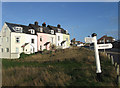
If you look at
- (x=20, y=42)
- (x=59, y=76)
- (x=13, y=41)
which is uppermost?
(x=13, y=41)

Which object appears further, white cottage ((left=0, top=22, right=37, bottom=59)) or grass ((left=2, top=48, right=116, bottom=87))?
white cottage ((left=0, top=22, right=37, bottom=59))

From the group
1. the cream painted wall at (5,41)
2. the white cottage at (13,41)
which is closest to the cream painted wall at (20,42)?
the white cottage at (13,41)

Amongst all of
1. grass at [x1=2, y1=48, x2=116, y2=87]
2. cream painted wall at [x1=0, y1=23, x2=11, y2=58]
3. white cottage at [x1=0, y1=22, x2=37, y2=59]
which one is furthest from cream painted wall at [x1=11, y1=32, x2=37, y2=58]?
grass at [x1=2, y1=48, x2=116, y2=87]

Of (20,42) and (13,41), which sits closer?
(13,41)

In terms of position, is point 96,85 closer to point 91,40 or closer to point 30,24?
point 91,40

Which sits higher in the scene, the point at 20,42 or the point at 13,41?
the point at 13,41

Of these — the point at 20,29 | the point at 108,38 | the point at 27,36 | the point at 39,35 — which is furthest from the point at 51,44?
the point at 108,38

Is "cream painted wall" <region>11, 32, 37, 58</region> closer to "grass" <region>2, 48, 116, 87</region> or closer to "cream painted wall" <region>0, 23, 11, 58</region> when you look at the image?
"cream painted wall" <region>0, 23, 11, 58</region>

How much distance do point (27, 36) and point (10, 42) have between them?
5.02 metres

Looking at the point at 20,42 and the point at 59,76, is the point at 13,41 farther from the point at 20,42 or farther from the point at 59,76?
the point at 59,76

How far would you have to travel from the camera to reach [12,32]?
28.1 metres

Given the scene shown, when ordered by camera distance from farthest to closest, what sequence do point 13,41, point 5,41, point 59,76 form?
point 5,41 < point 13,41 < point 59,76

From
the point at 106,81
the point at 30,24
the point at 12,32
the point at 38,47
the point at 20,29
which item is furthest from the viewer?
the point at 30,24

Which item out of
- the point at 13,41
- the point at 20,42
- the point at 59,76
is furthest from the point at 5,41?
the point at 59,76
